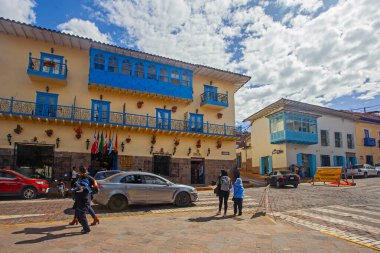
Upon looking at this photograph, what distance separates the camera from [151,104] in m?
22.6

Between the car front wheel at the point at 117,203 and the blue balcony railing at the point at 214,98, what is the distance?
608 inches

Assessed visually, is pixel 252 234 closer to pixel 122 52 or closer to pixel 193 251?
pixel 193 251

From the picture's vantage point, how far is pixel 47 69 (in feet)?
62.2

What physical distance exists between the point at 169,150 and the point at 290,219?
47.6 feet

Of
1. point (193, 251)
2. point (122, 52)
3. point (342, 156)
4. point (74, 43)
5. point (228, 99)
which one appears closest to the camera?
point (193, 251)

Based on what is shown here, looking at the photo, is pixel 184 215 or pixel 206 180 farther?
pixel 206 180

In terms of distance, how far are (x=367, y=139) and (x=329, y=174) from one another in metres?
18.4

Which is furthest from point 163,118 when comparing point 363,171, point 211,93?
point 363,171

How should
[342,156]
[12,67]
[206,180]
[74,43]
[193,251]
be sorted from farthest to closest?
[342,156] → [206,180] → [74,43] → [12,67] → [193,251]

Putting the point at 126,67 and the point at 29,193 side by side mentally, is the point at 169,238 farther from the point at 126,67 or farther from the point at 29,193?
the point at 126,67

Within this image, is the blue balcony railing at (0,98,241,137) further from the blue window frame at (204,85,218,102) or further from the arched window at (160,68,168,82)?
the arched window at (160,68,168,82)

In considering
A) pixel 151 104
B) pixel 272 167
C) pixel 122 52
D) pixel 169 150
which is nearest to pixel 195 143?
pixel 169 150

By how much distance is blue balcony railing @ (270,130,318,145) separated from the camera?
28.8 m

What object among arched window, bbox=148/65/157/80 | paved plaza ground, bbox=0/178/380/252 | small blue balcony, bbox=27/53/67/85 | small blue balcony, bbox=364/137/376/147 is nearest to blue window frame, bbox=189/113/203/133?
arched window, bbox=148/65/157/80
